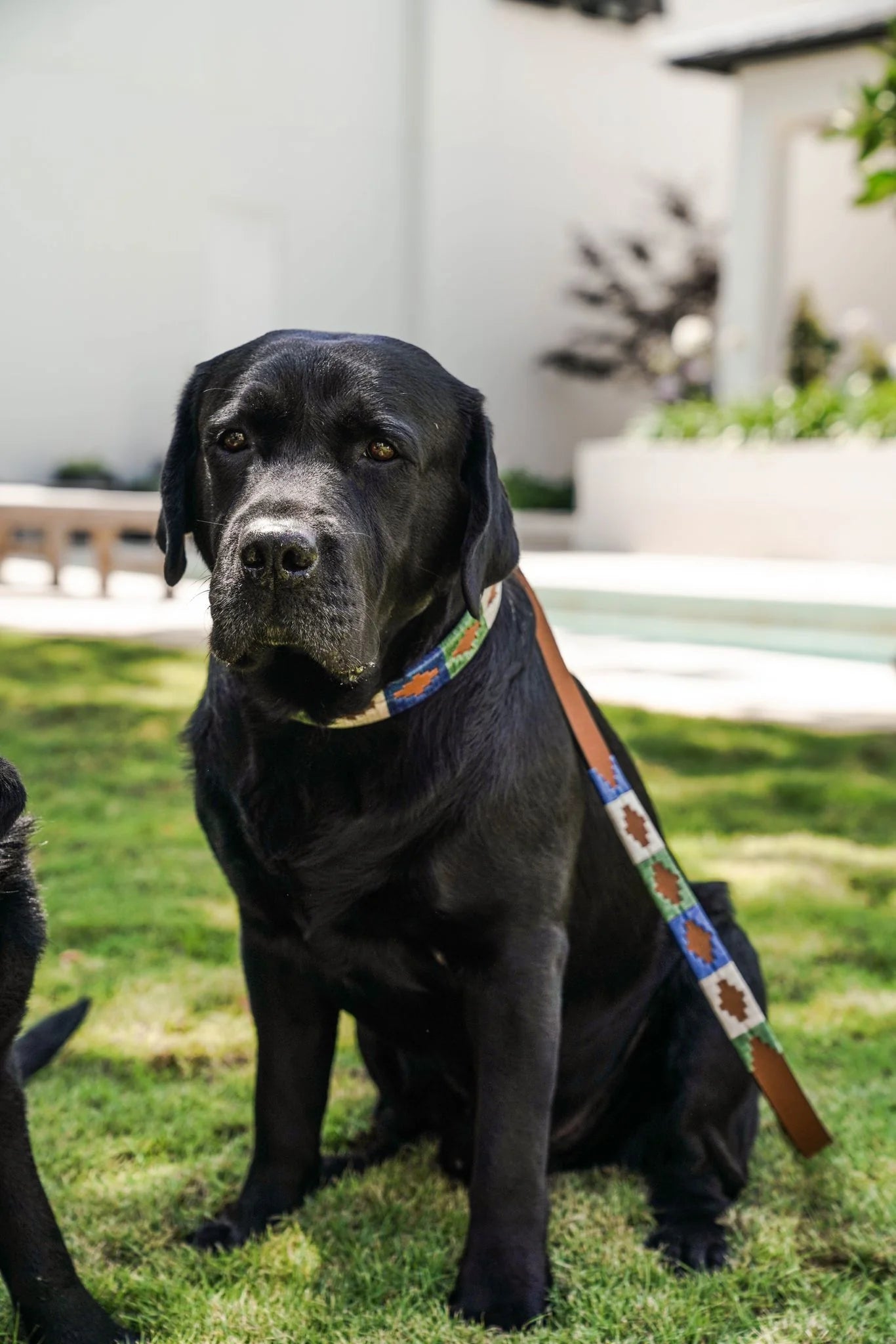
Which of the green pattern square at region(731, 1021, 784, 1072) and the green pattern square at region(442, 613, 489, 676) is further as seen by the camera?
the green pattern square at region(731, 1021, 784, 1072)

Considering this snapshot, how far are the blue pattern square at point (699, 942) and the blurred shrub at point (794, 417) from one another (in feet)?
31.3

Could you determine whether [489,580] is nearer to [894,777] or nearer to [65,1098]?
[65,1098]

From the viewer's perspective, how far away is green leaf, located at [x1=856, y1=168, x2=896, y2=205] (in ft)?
9.48

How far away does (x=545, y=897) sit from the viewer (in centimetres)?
205

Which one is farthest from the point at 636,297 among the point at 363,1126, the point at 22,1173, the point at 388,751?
the point at 22,1173

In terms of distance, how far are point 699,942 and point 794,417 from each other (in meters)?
10.2

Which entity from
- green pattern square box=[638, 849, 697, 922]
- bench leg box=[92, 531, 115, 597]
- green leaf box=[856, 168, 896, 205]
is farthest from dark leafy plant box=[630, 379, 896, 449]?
green pattern square box=[638, 849, 697, 922]

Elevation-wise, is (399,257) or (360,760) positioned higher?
(360,760)

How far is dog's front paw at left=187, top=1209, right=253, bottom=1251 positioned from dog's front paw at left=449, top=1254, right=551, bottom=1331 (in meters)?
0.40

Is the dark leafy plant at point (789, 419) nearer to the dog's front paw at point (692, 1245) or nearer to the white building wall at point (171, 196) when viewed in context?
the white building wall at point (171, 196)

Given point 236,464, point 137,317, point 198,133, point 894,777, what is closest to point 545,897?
point 236,464

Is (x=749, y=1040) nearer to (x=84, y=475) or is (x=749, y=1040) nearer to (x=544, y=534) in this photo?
(x=544, y=534)

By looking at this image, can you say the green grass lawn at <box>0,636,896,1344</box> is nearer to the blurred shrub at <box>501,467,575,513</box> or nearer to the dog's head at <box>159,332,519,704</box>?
the dog's head at <box>159,332,519,704</box>

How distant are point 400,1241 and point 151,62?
16.8 m
